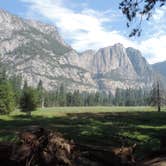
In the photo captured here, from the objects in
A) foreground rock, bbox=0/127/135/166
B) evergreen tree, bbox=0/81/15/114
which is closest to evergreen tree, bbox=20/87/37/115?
evergreen tree, bbox=0/81/15/114

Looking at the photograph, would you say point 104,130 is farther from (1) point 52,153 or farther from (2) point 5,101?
(2) point 5,101

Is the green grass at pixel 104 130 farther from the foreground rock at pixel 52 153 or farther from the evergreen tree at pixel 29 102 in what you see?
the evergreen tree at pixel 29 102

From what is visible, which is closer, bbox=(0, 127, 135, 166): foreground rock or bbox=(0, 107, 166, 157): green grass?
bbox=(0, 127, 135, 166): foreground rock

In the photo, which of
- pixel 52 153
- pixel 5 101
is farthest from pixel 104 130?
pixel 5 101

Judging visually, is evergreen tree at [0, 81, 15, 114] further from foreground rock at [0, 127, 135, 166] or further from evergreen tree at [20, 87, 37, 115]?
foreground rock at [0, 127, 135, 166]

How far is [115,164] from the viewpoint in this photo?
9602 mm

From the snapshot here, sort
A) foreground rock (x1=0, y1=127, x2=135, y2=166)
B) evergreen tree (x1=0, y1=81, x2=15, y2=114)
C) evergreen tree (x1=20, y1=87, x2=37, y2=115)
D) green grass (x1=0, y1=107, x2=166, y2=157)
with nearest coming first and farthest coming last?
foreground rock (x1=0, y1=127, x2=135, y2=166), green grass (x1=0, y1=107, x2=166, y2=157), evergreen tree (x1=0, y1=81, x2=15, y2=114), evergreen tree (x1=20, y1=87, x2=37, y2=115)

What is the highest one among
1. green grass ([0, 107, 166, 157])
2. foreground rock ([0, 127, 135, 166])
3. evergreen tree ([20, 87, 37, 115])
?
evergreen tree ([20, 87, 37, 115])

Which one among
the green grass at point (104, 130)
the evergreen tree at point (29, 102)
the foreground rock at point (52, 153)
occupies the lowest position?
the green grass at point (104, 130)

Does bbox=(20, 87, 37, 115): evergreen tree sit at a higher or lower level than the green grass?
higher

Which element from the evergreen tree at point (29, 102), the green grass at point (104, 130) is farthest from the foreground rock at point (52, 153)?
the evergreen tree at point (29, 102)

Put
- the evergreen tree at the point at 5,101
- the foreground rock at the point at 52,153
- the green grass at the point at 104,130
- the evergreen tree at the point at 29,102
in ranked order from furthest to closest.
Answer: the evergreen tree at the point at 29,102
the evergreen tree at the point at 5,101
the green grass at the point at 104,130
the foreground rock at the point at 52,153

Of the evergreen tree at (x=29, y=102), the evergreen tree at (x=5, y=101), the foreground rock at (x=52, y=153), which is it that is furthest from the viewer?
the evergreen tree at (x=29, y=102)

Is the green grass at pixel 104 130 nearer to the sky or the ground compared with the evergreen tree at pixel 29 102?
nearer to the ground
